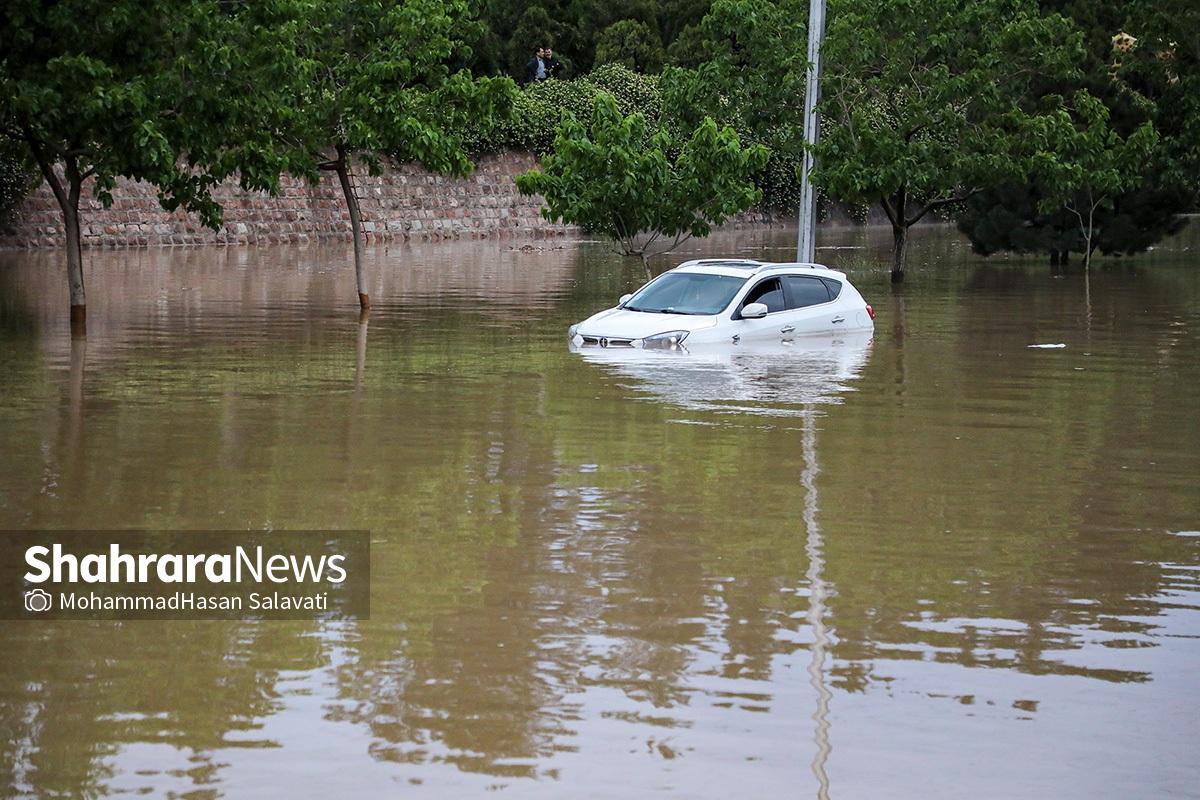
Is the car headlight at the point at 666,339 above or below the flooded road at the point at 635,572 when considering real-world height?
above

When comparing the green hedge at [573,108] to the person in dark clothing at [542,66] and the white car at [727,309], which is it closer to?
the person in dark clothing at [542,66]

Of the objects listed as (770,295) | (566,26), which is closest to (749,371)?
(770,295)

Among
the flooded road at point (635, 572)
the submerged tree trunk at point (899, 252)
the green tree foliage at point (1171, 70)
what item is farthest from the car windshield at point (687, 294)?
the green tree foliage at point (1171, 70)

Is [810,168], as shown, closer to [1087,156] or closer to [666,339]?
[666,339]

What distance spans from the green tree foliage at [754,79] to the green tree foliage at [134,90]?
13.9 metres

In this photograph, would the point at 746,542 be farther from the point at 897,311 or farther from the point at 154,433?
the point at 897,311

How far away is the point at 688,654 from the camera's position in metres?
8.41

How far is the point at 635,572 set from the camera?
1011 centimetres

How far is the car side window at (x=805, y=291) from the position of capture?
2377cm

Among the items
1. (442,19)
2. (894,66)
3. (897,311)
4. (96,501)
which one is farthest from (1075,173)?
(96,501)

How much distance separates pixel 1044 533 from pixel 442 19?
20328mm

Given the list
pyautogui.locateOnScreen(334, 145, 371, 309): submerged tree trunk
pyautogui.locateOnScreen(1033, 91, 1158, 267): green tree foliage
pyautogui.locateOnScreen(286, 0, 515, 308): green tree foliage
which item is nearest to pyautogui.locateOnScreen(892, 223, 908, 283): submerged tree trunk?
pyautogui.locateOnScreen(1033, 91, 1158, 267): green tree foliage

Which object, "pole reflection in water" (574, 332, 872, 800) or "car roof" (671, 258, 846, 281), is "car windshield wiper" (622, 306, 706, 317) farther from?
"car roof" (671, 258, 846, 281)

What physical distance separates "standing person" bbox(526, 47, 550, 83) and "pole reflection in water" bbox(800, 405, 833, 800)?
58.0 metres
